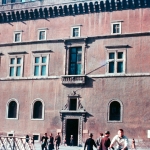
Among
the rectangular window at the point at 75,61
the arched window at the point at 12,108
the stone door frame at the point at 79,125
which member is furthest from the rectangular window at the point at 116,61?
the arched window at the point at 12,108

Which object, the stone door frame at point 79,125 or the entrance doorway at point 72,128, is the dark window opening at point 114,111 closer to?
the stone door frame at point 79,125

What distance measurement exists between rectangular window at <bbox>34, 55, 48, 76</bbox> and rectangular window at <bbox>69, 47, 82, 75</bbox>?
7.86ft

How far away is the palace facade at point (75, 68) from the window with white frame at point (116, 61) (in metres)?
0.08

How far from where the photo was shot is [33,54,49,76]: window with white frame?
30.5 m

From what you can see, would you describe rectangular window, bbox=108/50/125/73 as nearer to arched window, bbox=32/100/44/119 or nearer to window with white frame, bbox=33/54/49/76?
window with white frame, bbox=33/54/49/76

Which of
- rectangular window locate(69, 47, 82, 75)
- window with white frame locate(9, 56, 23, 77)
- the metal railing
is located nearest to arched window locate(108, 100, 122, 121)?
rectangular window locate(69, 47, 82, 75)

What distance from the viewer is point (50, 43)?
1204 inches

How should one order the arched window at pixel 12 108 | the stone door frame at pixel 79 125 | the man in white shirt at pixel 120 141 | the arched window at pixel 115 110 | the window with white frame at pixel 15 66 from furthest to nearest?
1. the window with white frame at pixel 15 66
2. the arched window at pixel 12 108
3. the stone door frame at pixel 79 125
4. the arched window at pixel 115 110
5. the man in white shirt at pixel 120 141

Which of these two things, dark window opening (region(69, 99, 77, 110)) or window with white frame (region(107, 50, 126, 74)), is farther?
dark window opening (region(69, 99, 77, 110))

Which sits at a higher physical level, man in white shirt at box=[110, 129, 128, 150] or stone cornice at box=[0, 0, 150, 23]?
stone cornice at box=[0, 0, 150, 23]

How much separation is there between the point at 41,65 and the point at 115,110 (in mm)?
8103

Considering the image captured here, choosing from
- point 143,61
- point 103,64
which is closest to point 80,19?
point 103,64

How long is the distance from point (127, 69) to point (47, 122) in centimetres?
836

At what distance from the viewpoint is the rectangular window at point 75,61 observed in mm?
29428
